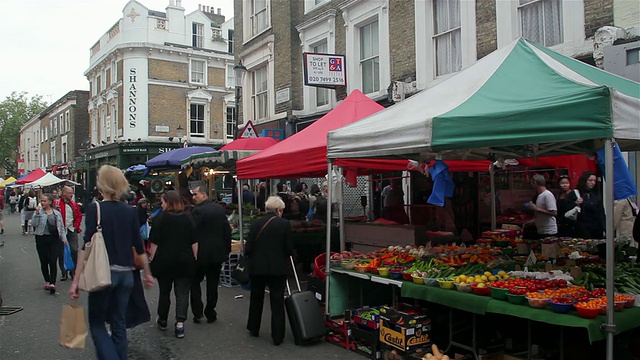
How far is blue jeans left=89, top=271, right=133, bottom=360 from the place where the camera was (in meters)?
4.46

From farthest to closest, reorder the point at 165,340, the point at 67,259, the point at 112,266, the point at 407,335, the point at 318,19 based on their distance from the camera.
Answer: the point at 318,19 < the point at 67,259 < the point at 165,340 < the point at 407,335 < the point at 112,266

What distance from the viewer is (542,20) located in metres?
10.1

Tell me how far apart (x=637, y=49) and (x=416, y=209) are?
18.2 feet

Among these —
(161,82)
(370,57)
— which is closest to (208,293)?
(370,57)

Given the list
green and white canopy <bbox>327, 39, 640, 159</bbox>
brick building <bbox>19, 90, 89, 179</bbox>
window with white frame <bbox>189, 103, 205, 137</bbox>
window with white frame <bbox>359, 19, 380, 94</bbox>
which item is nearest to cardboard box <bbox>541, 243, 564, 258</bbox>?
green and white canopy <bbox>327, 39, 640, 159</bbox>

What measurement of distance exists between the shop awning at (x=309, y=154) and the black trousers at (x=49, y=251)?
3.54 m

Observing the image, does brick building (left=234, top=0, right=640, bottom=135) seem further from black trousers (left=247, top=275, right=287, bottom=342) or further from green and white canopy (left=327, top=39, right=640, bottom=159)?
black trousers (left=247, top=275, right=287, bottom=342)

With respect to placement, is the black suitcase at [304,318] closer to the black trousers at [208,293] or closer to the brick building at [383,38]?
the black trousers at [208,293]

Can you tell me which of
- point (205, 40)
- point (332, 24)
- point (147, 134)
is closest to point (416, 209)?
point (332, 24)

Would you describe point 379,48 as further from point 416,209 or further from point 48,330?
point 48,330

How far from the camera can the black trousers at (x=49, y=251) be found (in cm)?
902

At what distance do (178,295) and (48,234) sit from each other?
3.85m

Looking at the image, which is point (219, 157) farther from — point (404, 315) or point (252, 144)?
point (404, 315)

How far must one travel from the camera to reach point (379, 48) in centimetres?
1407
